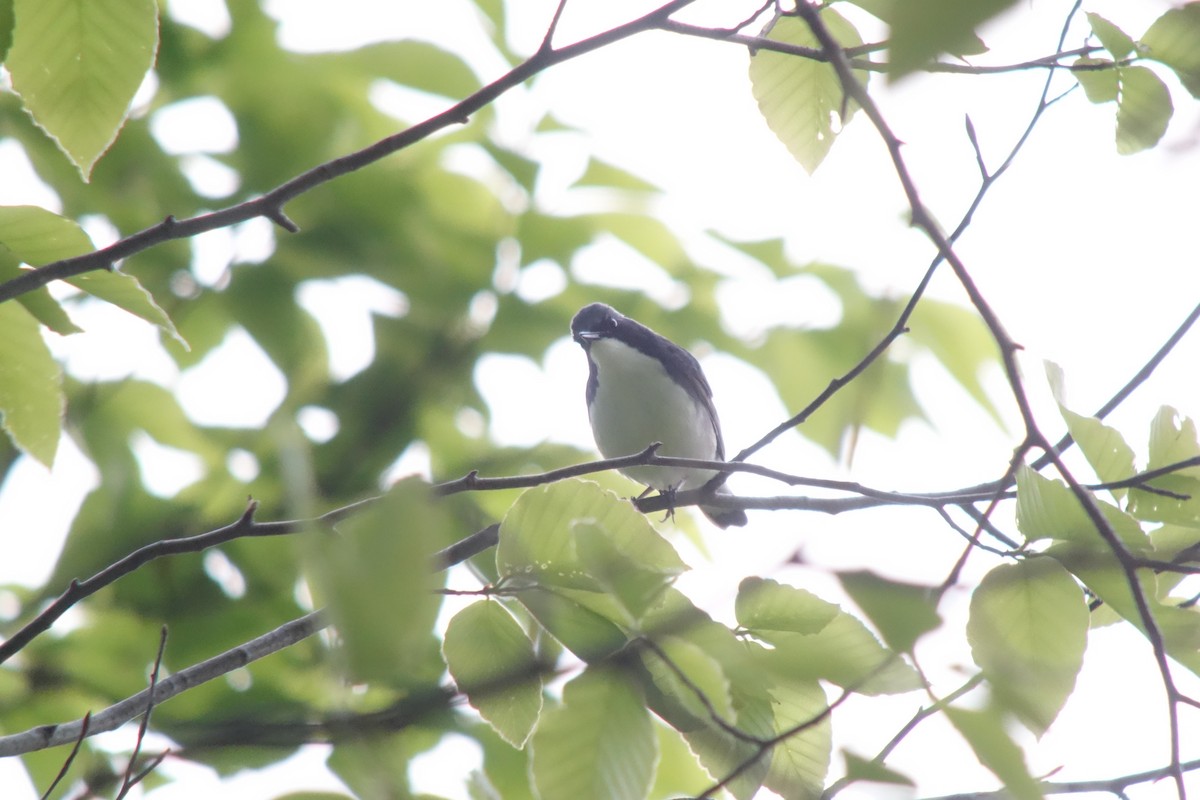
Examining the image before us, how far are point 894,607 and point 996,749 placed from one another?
212 mm

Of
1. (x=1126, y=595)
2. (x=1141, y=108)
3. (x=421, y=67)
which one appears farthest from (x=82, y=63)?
(x=421, y=67)

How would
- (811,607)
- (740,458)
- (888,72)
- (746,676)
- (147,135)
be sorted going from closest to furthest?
(888,72) → (746,676) → (811,607) → (740,458) → (147,135)

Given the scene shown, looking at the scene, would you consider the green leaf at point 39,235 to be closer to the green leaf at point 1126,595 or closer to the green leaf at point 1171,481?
the green leaf at point 1126,595

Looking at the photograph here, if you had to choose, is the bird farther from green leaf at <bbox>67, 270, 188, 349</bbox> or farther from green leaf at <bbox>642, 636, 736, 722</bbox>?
green leaf at <bbox>642, 636, 736, 722</bbox>

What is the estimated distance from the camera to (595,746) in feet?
4.10

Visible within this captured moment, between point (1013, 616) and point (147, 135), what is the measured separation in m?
4.32

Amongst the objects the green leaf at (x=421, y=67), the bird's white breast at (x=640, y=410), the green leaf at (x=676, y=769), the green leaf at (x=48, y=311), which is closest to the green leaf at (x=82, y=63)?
the green leaf at (x=48, y=311)

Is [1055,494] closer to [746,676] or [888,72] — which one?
[746,676]

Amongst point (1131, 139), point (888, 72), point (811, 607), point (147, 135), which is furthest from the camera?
point (147, 135)

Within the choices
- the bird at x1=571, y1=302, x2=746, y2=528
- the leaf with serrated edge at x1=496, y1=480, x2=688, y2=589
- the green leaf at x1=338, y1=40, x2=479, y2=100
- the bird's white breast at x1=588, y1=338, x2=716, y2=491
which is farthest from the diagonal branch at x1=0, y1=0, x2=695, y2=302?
the bird's white breast at x1=588, y1=338, x2=716, y2=491

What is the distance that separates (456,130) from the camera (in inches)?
209

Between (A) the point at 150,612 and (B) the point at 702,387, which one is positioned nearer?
(A) the point at 150,612

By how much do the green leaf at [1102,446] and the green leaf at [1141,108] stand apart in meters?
0.57

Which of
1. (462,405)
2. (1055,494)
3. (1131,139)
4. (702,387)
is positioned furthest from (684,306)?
(1055,494)
